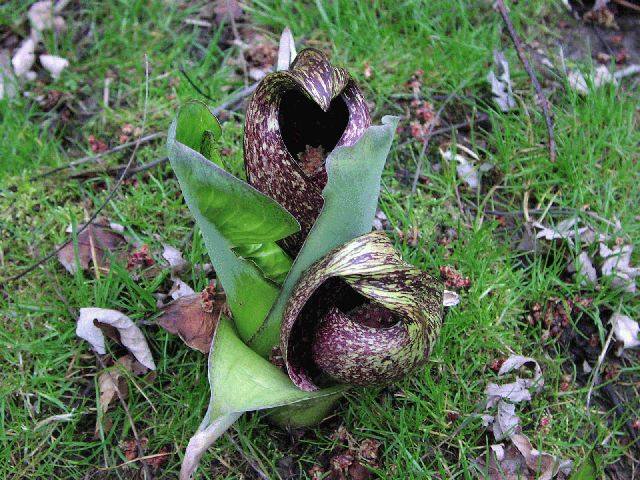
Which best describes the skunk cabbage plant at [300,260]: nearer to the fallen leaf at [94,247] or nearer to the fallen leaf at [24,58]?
the fallen leaf at [94,247]

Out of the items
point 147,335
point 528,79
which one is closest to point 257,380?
point 147,335

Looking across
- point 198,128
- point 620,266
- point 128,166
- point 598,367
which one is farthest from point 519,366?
point 128,166

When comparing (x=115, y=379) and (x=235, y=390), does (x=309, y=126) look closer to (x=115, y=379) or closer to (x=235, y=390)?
(x=235, y=390)

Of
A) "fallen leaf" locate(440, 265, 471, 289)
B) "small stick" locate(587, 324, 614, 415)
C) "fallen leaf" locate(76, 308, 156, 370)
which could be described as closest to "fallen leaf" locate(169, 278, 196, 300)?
"fallen leaf" locate(76, 308, 156, 370)

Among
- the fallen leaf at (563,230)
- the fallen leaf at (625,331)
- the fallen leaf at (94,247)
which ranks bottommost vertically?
the fallen leaf at (625,331)

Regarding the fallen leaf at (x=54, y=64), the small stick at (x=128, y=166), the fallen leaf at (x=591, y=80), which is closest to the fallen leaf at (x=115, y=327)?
the small stick at (x=128, y=166)

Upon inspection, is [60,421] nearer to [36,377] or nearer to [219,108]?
[36,377]
